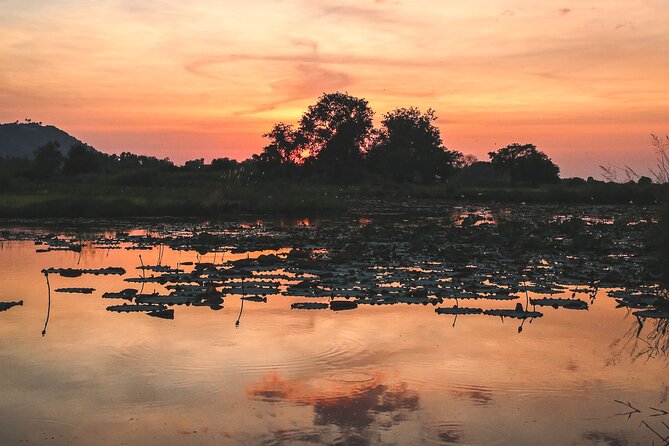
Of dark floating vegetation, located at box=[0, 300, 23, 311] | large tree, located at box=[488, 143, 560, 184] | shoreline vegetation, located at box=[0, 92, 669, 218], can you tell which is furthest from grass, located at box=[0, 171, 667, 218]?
large tree, located at box=[488, 143, 560, 184]

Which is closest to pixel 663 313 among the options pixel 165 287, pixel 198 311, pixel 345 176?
pixel 198 311

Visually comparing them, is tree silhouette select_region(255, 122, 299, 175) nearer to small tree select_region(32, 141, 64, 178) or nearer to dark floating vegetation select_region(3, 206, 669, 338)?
small tree select_region(32, 141, 64, 178)

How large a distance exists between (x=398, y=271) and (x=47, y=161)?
56.5 metres

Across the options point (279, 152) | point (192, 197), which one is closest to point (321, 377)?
point (192, 197)

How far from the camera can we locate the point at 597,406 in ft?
23.5

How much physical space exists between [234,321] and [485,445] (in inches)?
224

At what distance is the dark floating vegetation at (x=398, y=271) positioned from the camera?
12133mm

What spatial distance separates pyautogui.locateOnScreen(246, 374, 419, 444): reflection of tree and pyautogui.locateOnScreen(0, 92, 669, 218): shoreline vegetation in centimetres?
2738

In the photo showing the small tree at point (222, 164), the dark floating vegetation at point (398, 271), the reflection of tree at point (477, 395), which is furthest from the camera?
the small tree at point (222, 164)

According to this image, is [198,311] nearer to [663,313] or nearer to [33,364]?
[33,364]

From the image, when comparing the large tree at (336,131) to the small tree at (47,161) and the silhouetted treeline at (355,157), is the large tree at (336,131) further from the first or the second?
the small tree at (47,161)

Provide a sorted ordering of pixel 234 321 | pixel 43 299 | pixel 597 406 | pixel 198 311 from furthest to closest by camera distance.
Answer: pixel 43 299 < pixel 198 311 < pixel 234 321 < pixel 597 406

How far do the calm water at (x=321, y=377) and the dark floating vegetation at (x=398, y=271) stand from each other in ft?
1.31

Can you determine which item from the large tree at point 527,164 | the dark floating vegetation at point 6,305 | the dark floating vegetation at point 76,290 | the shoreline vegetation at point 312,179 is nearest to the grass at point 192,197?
the shoreline vegetation at point 312,179
